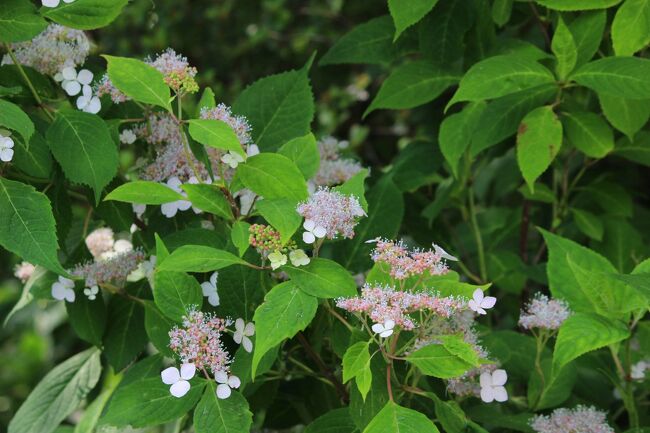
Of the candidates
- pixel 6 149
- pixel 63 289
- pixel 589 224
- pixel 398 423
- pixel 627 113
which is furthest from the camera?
pixel 589 224

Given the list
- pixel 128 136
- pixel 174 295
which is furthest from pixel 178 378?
pixel 128 136

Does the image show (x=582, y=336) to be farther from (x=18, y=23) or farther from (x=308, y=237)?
(x=18, y=23)

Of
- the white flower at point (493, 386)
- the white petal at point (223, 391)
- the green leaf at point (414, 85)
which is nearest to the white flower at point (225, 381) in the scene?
the white petal at point (223, 391)

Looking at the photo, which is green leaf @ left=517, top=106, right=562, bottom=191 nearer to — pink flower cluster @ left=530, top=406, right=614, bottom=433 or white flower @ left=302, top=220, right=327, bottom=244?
pink flower cluster @ left=530, top=406, right=614, bottom=433

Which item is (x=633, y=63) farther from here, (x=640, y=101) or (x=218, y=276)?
(x=218, y=276)

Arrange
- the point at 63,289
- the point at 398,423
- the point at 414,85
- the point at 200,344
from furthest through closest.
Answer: the point at 414,85 → the point at 63,289 → the point at 200,344 → the point at 398,423

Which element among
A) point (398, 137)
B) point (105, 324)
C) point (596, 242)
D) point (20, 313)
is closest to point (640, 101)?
point (596, 242)
